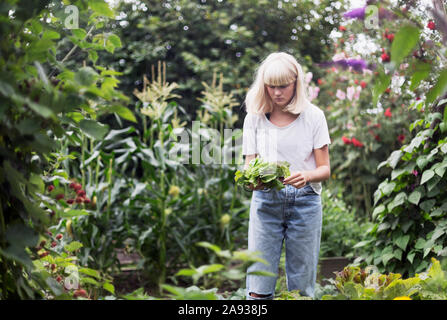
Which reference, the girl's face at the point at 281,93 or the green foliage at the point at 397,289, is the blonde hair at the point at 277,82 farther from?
the green foliage at the point at 397,289

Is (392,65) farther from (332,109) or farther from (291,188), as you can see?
(332,109)

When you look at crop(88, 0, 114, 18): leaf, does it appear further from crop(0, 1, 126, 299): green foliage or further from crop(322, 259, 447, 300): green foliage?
crop(322, 259, 447, 300): green foliage

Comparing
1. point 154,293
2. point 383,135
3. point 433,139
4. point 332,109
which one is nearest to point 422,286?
point 433,139

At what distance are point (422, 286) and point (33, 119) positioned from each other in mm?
1182

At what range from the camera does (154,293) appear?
384 cm

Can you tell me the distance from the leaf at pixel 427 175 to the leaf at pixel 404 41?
1.95 metres

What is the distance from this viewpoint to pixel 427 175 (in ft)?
8.16

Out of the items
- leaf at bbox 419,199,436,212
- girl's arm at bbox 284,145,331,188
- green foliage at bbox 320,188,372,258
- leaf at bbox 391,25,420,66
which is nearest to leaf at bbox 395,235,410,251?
leaf at bbox 419,199,436,212

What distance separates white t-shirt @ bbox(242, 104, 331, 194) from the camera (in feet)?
7.21

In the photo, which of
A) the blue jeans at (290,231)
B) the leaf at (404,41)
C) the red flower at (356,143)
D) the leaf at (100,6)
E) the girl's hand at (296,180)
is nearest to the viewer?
the leaf at (404,41)

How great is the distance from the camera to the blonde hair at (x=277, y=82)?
2.16 metres

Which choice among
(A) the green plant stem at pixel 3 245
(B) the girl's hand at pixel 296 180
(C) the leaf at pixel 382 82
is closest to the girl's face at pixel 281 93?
(B) the girl's hand at pixel 296 180

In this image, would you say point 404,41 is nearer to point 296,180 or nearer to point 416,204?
→ point 296,180

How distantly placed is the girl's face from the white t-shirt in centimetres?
11
